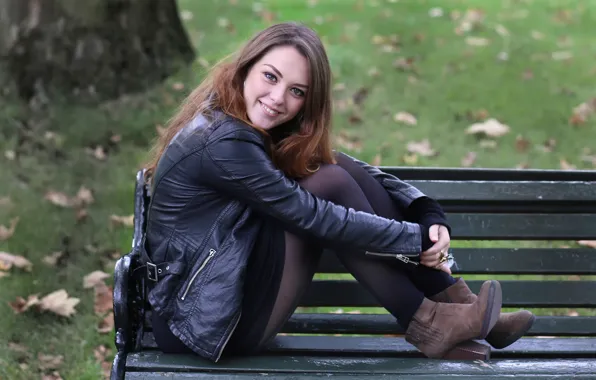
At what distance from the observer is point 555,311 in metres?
3.70

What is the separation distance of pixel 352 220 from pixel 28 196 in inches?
108

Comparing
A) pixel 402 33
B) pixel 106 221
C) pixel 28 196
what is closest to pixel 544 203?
pixel 106 221

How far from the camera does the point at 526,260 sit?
296 centimetres

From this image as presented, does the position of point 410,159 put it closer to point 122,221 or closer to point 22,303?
point 122,221

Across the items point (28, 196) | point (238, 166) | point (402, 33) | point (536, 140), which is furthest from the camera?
point (402, 33)

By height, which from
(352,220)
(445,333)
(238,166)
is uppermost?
(238,166)

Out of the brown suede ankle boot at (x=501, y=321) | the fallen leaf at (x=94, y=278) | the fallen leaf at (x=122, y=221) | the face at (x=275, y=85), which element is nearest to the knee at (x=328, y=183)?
the face at (x=275, y=85)

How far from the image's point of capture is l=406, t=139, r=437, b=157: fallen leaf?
16.8ft

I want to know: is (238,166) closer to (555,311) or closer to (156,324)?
(156,324)

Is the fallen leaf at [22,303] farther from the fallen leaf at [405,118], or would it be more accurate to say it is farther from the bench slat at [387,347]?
the fallen leaf at [405,118]

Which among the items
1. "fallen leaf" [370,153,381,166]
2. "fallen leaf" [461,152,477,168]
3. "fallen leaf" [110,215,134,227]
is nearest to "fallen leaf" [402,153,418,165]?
"fallen leaf" [370,153,381,166]

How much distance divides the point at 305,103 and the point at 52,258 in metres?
1.97

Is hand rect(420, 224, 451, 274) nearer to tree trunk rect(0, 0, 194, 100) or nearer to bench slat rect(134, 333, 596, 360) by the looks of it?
bench slat rect(134, 333, 596, 360)

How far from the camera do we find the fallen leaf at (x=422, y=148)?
16.8 feet
